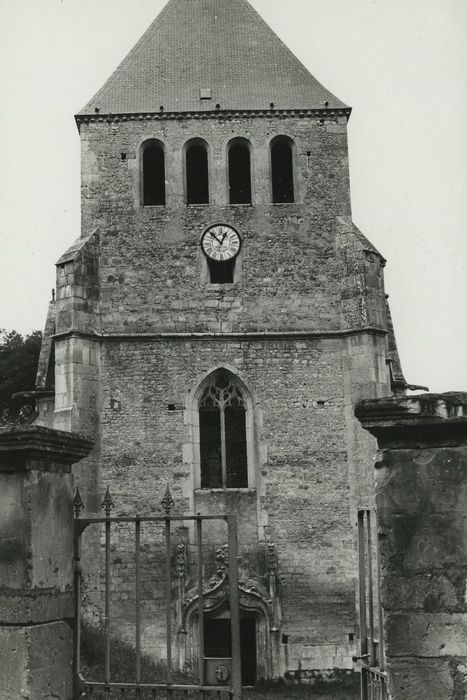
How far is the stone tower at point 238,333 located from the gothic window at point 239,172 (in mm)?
36

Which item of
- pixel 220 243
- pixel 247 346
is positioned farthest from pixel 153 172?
pixel 247 346

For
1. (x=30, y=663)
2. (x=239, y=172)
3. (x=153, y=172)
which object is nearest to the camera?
(x=30, y=663)

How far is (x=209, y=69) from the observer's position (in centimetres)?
2281

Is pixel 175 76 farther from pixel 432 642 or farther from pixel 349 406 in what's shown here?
pixel 432 642

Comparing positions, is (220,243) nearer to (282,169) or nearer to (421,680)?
(282,169)

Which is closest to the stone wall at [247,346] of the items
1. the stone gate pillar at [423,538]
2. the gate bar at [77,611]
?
the gate bar at [77,611]

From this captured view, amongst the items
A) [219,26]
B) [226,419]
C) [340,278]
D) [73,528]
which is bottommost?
[73,528]

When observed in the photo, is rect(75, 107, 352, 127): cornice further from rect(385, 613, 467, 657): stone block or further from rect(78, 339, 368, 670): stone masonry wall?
rect(385, 613, 467, 657): stone block

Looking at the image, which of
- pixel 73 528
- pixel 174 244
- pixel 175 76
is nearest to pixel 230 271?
pixel 174 244

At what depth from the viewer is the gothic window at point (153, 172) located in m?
21.5

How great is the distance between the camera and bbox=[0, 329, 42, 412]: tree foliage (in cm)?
3600

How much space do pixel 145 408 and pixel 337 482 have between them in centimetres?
446

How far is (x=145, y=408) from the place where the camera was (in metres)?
19.6

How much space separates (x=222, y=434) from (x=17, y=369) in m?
18.7
